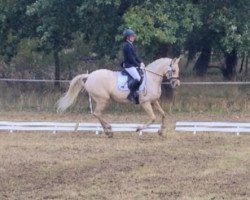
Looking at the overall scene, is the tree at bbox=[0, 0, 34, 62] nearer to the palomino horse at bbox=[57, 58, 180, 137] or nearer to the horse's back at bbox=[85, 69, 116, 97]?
the horse's back at bbox=[85, 69, 116, 97]

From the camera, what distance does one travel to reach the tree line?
2500 cm

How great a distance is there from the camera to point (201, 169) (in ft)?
45.4

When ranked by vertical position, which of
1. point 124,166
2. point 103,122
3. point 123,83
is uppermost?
point 123,83

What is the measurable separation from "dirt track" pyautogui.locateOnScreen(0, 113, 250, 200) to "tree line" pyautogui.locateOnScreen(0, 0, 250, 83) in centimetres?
637

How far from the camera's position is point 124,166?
561 inches

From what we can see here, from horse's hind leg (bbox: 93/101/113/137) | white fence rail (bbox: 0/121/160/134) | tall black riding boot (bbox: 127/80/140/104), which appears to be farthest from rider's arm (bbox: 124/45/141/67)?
white fence rail (bbox: 0/121/160/134)

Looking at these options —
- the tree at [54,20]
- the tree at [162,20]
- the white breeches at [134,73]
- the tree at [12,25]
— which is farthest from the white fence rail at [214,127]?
the tree at [12,25]

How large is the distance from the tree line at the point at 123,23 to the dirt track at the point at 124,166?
6.37 m

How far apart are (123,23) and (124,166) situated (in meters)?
11.7

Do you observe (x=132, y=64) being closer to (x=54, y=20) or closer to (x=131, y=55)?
(x=131, y=55)

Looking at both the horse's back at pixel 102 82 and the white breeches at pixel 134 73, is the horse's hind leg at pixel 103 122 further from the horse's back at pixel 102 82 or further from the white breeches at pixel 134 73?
→ the white breeches at pixel 134 73

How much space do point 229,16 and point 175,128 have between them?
7.48m

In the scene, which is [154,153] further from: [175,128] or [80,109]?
[80,109]

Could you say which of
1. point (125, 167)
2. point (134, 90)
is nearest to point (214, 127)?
point (134, 90)
